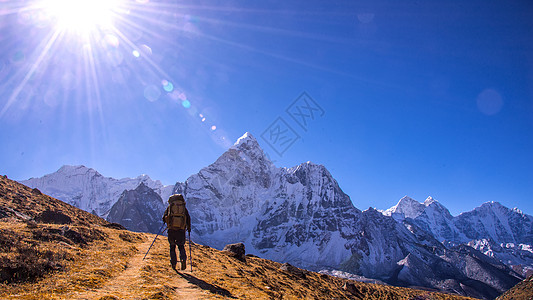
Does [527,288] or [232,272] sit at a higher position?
[232,272]

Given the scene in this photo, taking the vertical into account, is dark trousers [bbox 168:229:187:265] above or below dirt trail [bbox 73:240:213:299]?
above

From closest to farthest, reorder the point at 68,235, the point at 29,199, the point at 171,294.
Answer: the point at 171,294 < the point at 68,235 < the point at 29,199

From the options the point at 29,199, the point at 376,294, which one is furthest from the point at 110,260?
the point at 376,294

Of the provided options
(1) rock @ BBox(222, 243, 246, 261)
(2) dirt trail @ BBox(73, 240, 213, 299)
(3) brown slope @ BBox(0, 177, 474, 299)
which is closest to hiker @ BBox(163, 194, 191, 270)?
(3) brown slope @ BBox(0, 177, 474, 299)

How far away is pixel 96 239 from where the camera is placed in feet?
46.4

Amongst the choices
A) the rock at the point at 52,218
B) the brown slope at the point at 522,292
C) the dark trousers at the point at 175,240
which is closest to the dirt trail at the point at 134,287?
the dark trousers at the point at 175,240

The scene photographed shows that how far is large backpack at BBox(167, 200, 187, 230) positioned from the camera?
481 inches

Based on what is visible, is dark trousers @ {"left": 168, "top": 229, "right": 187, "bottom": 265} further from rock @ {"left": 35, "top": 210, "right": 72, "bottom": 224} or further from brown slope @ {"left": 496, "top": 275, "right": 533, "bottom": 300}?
brown slope @ {"left": 496, "top": 275, "right": 533, "bottom": 300}

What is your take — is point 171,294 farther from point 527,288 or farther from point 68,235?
point 527,288

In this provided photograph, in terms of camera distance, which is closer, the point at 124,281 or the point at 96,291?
the point at 96,291

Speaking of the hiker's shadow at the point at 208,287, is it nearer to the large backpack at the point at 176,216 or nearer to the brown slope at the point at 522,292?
the large backpack at the point at 176,216

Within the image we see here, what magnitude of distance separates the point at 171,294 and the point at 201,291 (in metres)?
1.30

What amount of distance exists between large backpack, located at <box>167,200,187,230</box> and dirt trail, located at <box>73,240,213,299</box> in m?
2.05

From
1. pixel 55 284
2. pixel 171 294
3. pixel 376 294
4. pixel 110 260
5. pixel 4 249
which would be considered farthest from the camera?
pixel 376 294
